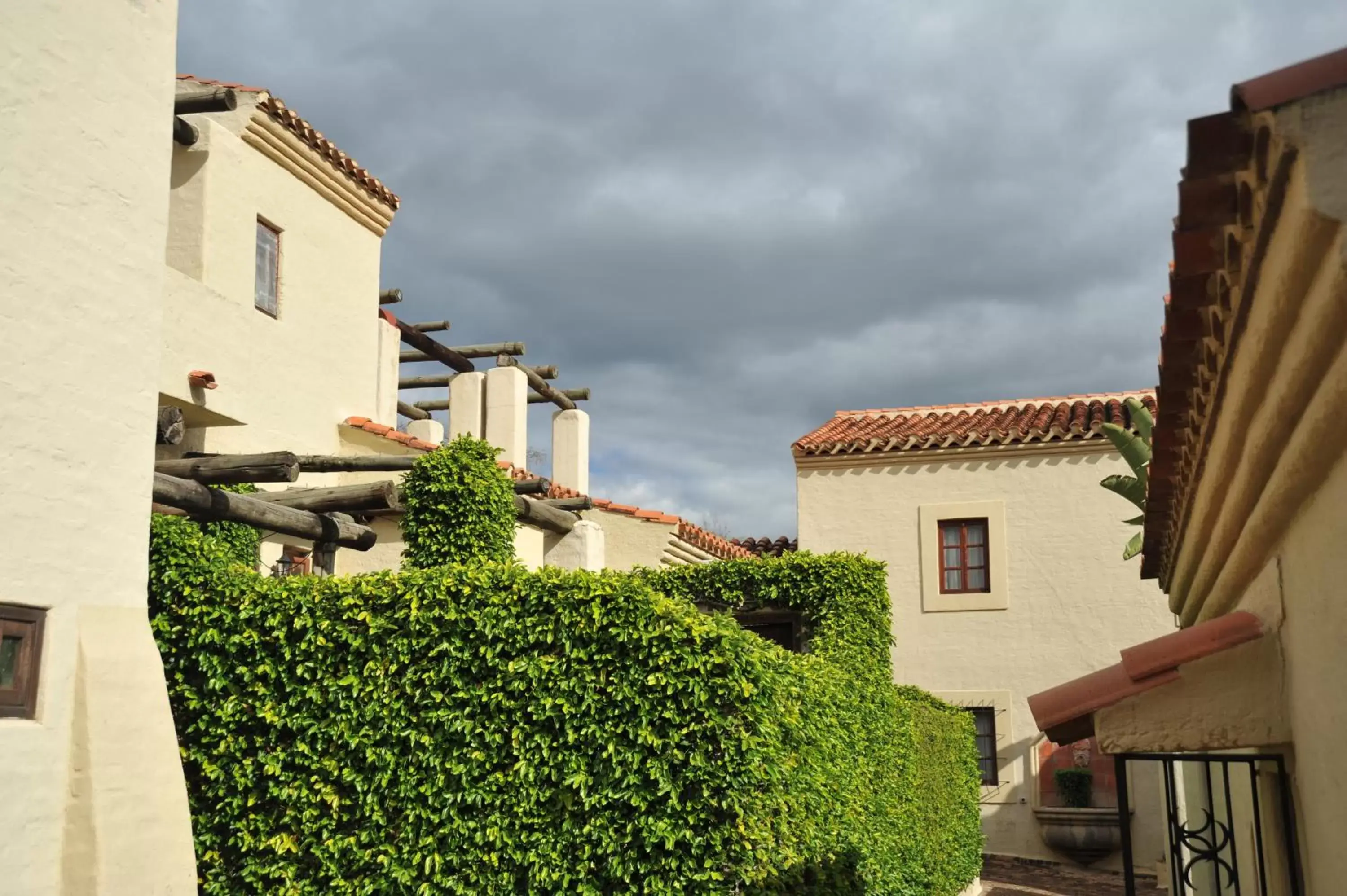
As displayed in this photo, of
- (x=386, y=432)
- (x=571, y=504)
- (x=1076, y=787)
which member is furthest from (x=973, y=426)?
(x=386, y=432)

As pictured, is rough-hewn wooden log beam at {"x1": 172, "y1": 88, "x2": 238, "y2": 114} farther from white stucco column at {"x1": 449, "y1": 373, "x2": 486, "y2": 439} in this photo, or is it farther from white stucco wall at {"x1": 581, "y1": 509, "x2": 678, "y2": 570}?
white stucco wall at {"x1": 581, "y1": 509, "x2": 678, "y2": 570}

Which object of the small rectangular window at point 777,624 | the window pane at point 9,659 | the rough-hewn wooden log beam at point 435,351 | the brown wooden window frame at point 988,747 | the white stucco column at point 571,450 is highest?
the rough-hewn wooden log beam at point 435,351

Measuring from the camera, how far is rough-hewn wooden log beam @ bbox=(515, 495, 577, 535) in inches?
488

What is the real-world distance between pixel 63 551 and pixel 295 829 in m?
2.71

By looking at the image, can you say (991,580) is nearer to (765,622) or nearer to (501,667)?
(765,622)

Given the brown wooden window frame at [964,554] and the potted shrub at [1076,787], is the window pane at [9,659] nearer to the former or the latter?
the potted shrub at [1076,787]

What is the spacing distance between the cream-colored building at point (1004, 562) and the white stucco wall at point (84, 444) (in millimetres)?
12889

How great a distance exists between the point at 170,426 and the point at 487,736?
463 cm

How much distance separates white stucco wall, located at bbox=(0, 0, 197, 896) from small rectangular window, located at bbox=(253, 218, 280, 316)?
6137 mm

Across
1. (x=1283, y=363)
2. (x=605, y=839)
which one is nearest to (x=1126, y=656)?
(x=1283, y=363)

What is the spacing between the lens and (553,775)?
25.6ft

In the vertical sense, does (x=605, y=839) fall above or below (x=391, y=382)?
below

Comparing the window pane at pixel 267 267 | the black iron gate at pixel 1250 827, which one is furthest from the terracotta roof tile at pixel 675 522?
the black iron gate at pixel 1250 827

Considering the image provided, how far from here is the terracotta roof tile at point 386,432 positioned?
575 inches
